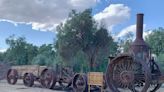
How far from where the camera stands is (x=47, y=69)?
2469cm

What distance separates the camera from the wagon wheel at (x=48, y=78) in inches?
926

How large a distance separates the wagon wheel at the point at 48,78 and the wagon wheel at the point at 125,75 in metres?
8.35

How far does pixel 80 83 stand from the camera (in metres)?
20.2

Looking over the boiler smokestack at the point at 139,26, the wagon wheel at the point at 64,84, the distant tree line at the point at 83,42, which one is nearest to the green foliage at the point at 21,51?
the distant tree line at the point at 83,42

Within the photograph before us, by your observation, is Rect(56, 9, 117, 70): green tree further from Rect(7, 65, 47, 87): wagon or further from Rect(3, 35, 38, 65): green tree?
Rect(3, 35, 38, 65): green tree

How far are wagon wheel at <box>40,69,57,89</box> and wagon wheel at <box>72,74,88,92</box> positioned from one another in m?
3.11

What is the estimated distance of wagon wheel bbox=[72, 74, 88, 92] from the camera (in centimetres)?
1970

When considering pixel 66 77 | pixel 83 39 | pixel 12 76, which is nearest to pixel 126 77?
pixel 66 77

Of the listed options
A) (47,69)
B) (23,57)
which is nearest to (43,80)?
(47,69)

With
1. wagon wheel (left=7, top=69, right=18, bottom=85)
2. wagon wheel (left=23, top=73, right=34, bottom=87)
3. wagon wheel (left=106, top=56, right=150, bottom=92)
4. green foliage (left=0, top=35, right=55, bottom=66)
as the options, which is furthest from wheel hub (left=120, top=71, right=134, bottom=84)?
green foliage (left=0, top=35, right=55, bottom=66)

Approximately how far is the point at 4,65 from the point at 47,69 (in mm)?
13819

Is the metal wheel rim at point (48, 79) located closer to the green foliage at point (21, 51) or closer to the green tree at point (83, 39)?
the green tree at point (83, 39)

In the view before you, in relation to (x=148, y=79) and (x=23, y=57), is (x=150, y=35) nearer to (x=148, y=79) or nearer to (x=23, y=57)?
(x=23, y=57)

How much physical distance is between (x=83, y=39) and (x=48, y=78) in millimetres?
18038
